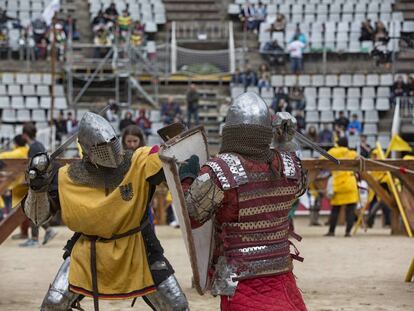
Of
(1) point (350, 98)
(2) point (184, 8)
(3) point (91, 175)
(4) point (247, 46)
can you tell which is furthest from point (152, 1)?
(3) point (91, 175)

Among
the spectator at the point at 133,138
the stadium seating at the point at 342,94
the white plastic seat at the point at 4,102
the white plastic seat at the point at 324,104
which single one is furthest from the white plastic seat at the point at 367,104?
the spectator at the point at 133,138

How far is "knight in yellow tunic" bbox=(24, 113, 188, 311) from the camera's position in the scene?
16.7 feet

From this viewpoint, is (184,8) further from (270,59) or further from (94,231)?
(94,231)

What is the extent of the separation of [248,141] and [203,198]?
1.16 feet

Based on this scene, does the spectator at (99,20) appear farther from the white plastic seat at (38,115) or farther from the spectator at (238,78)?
the spectator at (238,78)

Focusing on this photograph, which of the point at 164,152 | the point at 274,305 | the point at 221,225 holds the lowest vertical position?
the point at 274,305

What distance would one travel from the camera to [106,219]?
5078 millimetres

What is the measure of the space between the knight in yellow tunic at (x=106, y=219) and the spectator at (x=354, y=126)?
634 inches

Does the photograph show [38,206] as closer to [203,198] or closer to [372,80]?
[203,198]

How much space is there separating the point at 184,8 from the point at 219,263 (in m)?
22.4

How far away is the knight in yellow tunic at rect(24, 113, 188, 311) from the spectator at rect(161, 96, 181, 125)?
51.3ft

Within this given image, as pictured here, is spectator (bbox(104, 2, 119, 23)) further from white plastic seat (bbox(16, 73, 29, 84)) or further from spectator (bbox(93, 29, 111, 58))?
white plastic seat (bbox(16, 73, 29, 84))

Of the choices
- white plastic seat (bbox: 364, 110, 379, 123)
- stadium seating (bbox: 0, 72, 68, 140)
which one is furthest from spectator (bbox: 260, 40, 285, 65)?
stadium seating (bbox: 0, 72, 68, 140)

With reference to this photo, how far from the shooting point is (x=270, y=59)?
2398 centimetres
